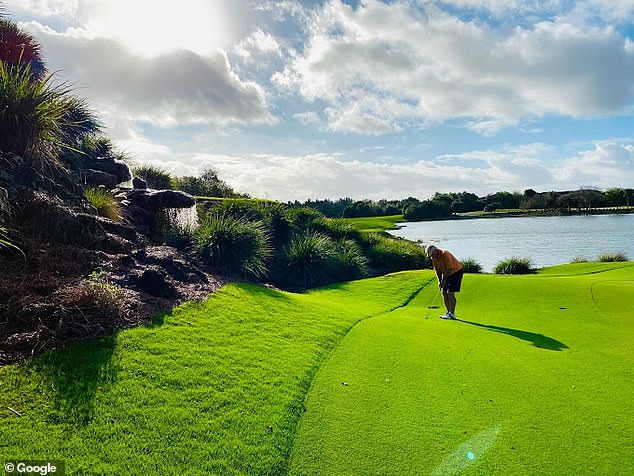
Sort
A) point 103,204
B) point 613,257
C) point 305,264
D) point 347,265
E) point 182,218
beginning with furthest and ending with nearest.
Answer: point 613,257 < point 347,265 < point 305,264 < point 182,218 < point 103,204

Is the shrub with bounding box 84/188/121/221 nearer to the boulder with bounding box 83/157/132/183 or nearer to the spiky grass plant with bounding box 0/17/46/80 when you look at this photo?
the boulder with bounding box 83/157/132/183

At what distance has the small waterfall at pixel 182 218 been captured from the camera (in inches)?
540

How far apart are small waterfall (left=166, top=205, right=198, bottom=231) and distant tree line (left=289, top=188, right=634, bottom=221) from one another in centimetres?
5758

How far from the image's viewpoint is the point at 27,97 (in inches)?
291

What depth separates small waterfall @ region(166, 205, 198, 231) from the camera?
45.0ft

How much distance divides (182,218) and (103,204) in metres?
4.06

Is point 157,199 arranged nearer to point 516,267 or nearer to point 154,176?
point 154,176

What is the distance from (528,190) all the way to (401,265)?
8824 centimetres

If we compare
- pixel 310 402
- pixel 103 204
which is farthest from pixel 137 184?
pixel 310 402

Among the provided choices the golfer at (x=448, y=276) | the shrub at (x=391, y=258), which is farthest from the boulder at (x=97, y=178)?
the shrub at (x=391, y=258)

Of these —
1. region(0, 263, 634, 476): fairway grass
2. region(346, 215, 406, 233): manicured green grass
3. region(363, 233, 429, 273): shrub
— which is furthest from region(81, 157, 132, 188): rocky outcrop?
region(346, 215, 406, 233): manicured green grass

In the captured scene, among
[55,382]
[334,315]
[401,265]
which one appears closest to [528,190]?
[401,265]

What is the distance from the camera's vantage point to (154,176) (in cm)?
2161

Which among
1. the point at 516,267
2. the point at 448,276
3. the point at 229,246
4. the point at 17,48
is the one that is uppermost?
the point at 17,48
